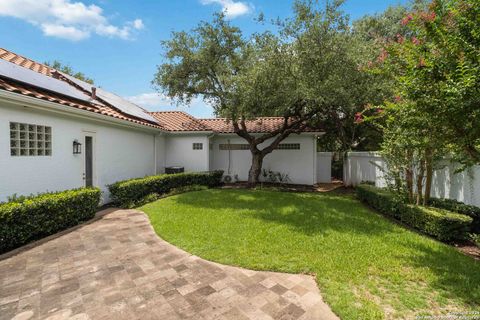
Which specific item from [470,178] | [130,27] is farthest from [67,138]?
[470,178]

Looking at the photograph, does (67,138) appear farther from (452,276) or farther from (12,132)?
(452,276)

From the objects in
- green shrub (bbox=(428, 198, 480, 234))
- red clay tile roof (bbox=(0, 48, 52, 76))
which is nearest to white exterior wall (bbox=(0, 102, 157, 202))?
red clay tile roof (bbox=(0, 48, 52, 76))

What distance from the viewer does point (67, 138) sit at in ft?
22.6

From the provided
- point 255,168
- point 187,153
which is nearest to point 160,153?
point 187,153

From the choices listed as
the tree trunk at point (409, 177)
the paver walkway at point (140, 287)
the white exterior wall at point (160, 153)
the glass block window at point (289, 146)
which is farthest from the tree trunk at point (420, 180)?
the white exterior wall at point (160, 153)

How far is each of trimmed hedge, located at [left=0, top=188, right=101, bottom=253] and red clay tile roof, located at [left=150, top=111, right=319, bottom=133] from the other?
22.5ft

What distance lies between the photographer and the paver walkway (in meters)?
2.79

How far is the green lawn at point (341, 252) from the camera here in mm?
3035

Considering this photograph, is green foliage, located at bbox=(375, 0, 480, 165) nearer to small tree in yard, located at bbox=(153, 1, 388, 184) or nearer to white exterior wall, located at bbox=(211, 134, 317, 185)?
small tree in yard, located at bbox=(153, 1, 388, 184)

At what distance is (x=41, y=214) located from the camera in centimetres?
501

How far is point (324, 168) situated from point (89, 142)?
13089mm

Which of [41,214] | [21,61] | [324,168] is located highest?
[21,61]

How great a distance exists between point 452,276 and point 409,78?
10.4 feet

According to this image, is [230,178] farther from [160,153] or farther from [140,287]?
[140,287]
